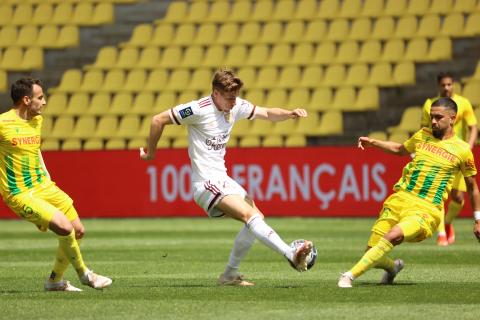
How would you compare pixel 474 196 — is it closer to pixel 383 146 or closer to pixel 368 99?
pixel 383 146

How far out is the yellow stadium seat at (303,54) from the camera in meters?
24.6

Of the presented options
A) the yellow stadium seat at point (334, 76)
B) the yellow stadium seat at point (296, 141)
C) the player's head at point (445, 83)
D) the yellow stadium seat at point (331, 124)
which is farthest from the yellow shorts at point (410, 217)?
the yellow stadium seat at point (334, 76)

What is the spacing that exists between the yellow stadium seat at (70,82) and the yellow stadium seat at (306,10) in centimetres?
542

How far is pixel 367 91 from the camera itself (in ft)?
76.8

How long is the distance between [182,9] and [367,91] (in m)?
6.03

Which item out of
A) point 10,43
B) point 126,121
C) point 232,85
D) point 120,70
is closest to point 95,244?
point 232,85

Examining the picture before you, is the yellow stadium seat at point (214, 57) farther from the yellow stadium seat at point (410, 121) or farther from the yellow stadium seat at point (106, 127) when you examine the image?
the yellow stadium seat at point (410, 121)

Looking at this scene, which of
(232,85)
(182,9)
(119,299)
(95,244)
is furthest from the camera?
(182,9)

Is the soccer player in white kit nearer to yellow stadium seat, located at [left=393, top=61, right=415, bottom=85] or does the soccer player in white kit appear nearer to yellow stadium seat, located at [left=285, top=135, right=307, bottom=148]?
yellow stadium seat, located at [left=285, top=135, right=307, bottom=148]

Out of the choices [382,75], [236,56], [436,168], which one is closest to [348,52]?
[382,75]

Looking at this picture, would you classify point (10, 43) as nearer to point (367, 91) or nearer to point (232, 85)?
point (367, 91)

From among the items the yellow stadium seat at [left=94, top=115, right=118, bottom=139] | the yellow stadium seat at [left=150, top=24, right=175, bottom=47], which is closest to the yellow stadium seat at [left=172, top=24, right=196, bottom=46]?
the yellow stadium seat at [left=150, top=24, right=175, bottom=47]

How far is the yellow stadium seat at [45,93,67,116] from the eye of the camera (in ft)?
84.0

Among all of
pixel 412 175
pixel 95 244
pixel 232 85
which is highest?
pixel 232 85
